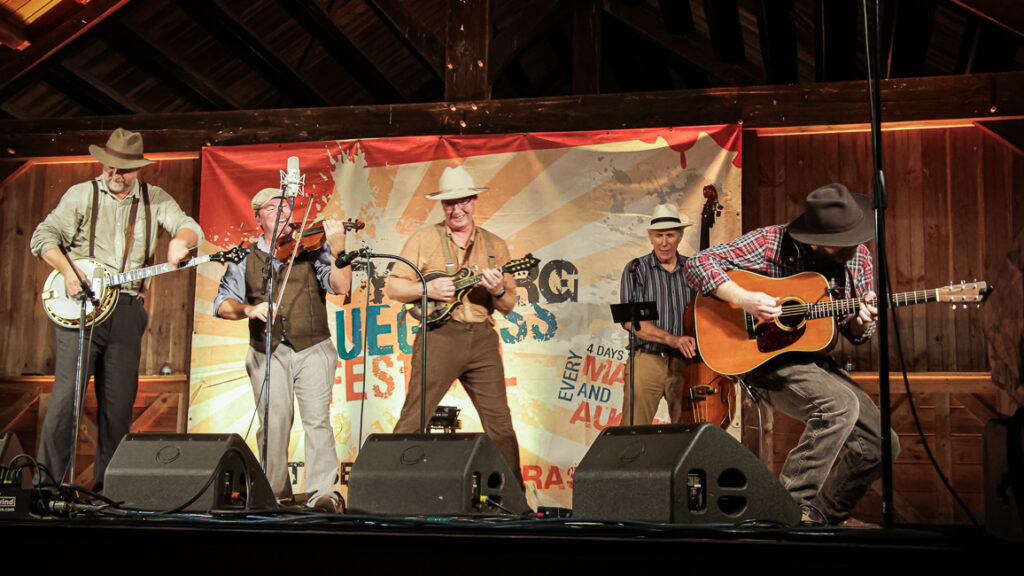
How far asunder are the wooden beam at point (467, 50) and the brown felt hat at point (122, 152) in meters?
2.38

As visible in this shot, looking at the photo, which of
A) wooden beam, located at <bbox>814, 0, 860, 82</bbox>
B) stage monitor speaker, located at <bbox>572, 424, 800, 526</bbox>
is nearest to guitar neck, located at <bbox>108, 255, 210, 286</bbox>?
stage monitor speaker, located at <bbox>572, 424, 800, 526</bbox>

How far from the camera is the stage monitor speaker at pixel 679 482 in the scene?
3238mm

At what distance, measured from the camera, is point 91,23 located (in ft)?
25.7

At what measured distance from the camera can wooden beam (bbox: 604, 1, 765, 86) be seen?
8336 mm

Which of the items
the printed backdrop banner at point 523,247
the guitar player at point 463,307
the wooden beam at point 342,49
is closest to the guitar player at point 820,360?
the printed backdrop banner at point 523,247

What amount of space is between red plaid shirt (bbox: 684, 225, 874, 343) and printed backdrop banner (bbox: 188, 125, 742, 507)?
4.21ft

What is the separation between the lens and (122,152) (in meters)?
7.27

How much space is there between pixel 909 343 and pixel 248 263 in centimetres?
501

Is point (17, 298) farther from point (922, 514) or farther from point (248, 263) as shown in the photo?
point (922, 514)

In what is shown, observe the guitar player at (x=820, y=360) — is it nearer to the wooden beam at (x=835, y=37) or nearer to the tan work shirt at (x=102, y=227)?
the wooden beam at (x=835, y=37)

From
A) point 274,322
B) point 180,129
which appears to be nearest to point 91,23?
point 180,129

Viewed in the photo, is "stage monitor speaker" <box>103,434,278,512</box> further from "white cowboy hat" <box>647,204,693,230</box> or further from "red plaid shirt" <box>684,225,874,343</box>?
"white cowboy hat" <box>647,204,693,230</box>

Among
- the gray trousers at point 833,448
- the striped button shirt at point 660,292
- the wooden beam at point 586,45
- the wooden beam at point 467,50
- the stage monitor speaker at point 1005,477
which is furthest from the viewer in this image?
the wooden beam at point 586,45

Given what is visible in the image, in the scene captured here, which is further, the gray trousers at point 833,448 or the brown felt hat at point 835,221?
the brown felt hat at point 835,221
